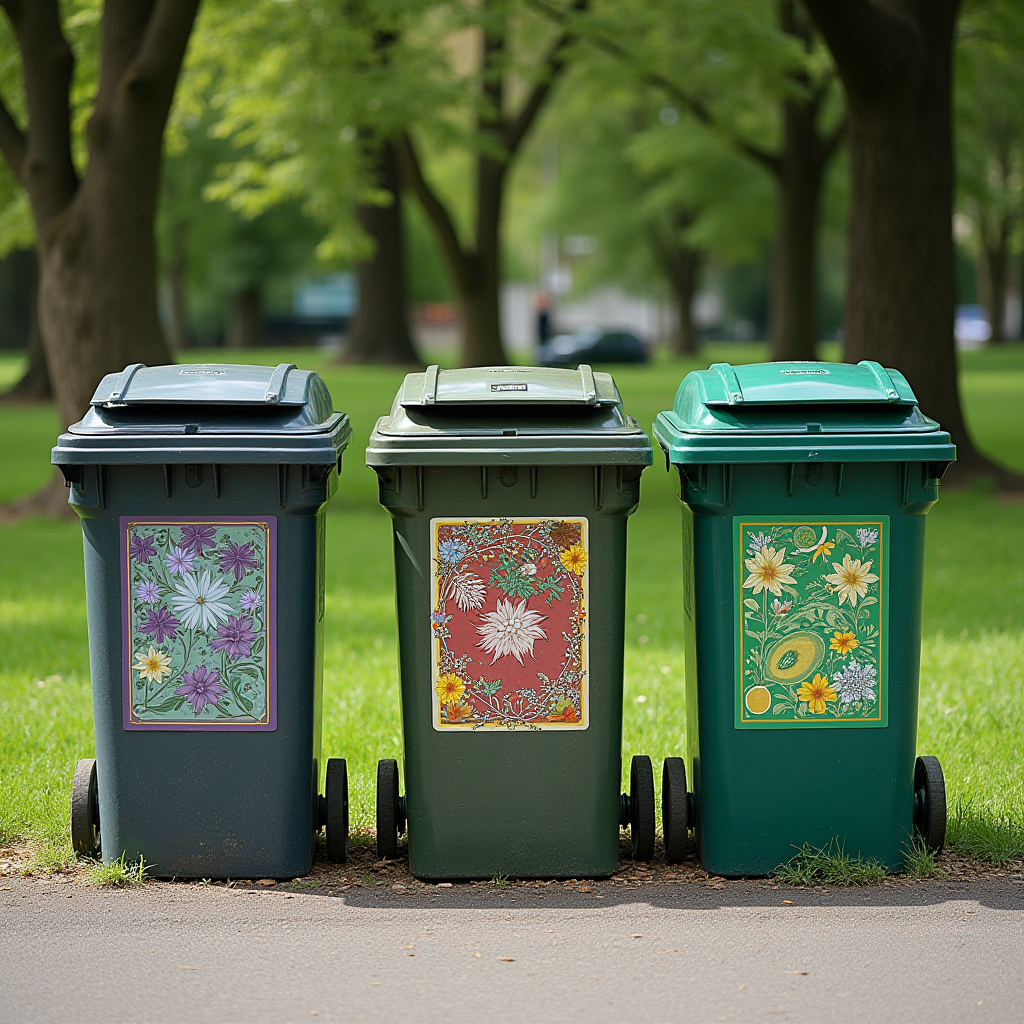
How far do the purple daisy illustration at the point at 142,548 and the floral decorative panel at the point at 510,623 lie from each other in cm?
82

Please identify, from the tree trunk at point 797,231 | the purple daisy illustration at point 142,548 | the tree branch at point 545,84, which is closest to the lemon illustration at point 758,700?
the purple daisy illustration at point 142,548

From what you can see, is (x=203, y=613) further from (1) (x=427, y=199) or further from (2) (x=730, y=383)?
(1) (x=427, y=199)

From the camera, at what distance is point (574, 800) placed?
163 inches

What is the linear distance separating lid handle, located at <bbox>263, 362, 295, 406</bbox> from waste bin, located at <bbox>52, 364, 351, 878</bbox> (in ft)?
0.03

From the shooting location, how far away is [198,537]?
4059 mm

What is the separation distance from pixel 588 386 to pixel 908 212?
8.30 meters

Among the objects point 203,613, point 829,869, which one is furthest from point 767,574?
point 203,613

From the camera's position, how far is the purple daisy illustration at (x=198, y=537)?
13.3ft

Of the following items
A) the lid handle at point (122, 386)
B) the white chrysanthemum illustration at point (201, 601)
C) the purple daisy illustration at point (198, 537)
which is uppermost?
the lid handle at point (122, 386)

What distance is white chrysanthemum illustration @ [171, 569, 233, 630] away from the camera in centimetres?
407

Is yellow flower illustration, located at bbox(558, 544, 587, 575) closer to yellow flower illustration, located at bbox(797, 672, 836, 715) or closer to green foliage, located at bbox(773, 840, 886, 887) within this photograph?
yellow flower illustration, located at bbox(797, 672, 836, 715)

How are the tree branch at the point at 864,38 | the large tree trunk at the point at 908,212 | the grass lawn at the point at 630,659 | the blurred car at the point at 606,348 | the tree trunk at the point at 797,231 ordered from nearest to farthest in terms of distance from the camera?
the grass lawn at the point at 630,659 < the tree branch at the point at 864,38 < the large tree trunk at the point at 908,212 < the tree trunk at the point at 797,231 < the blurred car at the point at 606,348

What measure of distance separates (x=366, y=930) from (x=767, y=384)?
1972 mm

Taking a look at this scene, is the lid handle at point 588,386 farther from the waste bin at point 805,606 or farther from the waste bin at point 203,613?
the waste bin at point 203,613
